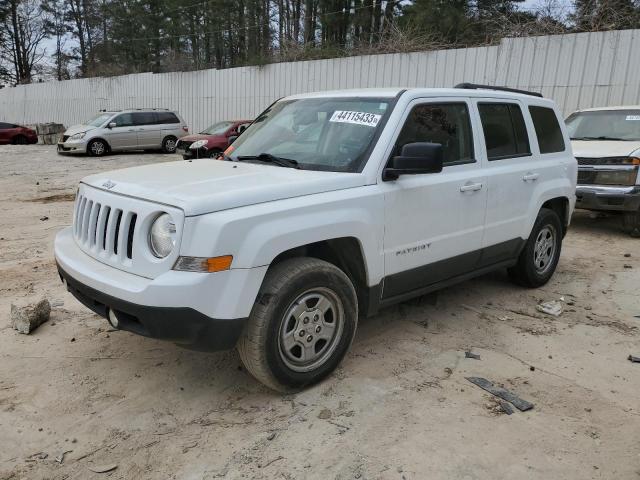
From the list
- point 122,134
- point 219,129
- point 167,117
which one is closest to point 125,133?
point 122,134

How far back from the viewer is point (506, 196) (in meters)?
4.61

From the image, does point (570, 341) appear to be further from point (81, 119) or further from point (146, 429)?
point (81, 119)

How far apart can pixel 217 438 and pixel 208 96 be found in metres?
21.3

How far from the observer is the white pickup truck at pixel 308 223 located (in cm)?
288

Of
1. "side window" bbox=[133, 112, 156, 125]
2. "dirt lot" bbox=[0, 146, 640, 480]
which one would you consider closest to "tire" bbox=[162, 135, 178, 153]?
"side window" bbox=[133, 112, 156, 125]

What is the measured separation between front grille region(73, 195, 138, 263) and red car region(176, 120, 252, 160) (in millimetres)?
11678

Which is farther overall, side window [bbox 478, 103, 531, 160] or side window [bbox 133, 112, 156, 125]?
side window [bbox 133, 112, 156, 125]

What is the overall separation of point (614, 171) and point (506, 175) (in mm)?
3984

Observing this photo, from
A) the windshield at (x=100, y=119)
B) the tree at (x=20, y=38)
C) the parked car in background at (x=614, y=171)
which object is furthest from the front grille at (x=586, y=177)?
the tree at (x=20, y=38)

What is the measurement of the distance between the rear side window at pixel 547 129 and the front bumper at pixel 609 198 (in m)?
2.65

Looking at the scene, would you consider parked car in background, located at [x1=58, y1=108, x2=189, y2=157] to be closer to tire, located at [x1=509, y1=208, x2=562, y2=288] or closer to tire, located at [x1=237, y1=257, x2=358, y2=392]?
Answer: tire, located at [x1=509, y1=208, x2=562, y2=288]

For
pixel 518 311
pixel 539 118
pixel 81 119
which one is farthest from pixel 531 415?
pixel 81 119

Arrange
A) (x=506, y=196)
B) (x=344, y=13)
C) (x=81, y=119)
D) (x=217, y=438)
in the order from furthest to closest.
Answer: (x=81, y=119), (x=344, y=13), (x=506, y=196), (x=217, y=438)

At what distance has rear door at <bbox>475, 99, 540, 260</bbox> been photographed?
4.48 m
